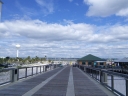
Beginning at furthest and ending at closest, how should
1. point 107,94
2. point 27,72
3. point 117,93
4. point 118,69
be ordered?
point 118,69 < point 27,72 < point 107,94 < point 117,93

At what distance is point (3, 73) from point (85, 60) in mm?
62391

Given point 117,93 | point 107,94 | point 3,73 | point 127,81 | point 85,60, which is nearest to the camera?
point 127,81

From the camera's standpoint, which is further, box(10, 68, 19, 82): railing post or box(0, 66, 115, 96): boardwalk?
box(10, 68, 19, 82): railing post

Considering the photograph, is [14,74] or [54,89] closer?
[54,89]

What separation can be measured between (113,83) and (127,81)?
225cm

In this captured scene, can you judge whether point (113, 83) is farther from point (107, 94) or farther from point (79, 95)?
point (79, 95)

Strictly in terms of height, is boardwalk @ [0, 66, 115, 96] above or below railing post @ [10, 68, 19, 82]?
below

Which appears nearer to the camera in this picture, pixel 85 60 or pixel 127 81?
pixel 127 81

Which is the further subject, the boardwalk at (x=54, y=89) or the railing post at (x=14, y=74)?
the railing post at (x=14, y=74)

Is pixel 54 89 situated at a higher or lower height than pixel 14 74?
lower

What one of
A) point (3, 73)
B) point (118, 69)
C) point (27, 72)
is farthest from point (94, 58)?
point (3, 73)

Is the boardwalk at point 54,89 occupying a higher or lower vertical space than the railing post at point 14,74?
lower

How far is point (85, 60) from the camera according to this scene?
72.9 meters

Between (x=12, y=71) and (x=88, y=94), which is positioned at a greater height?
(x=12, y=71)
